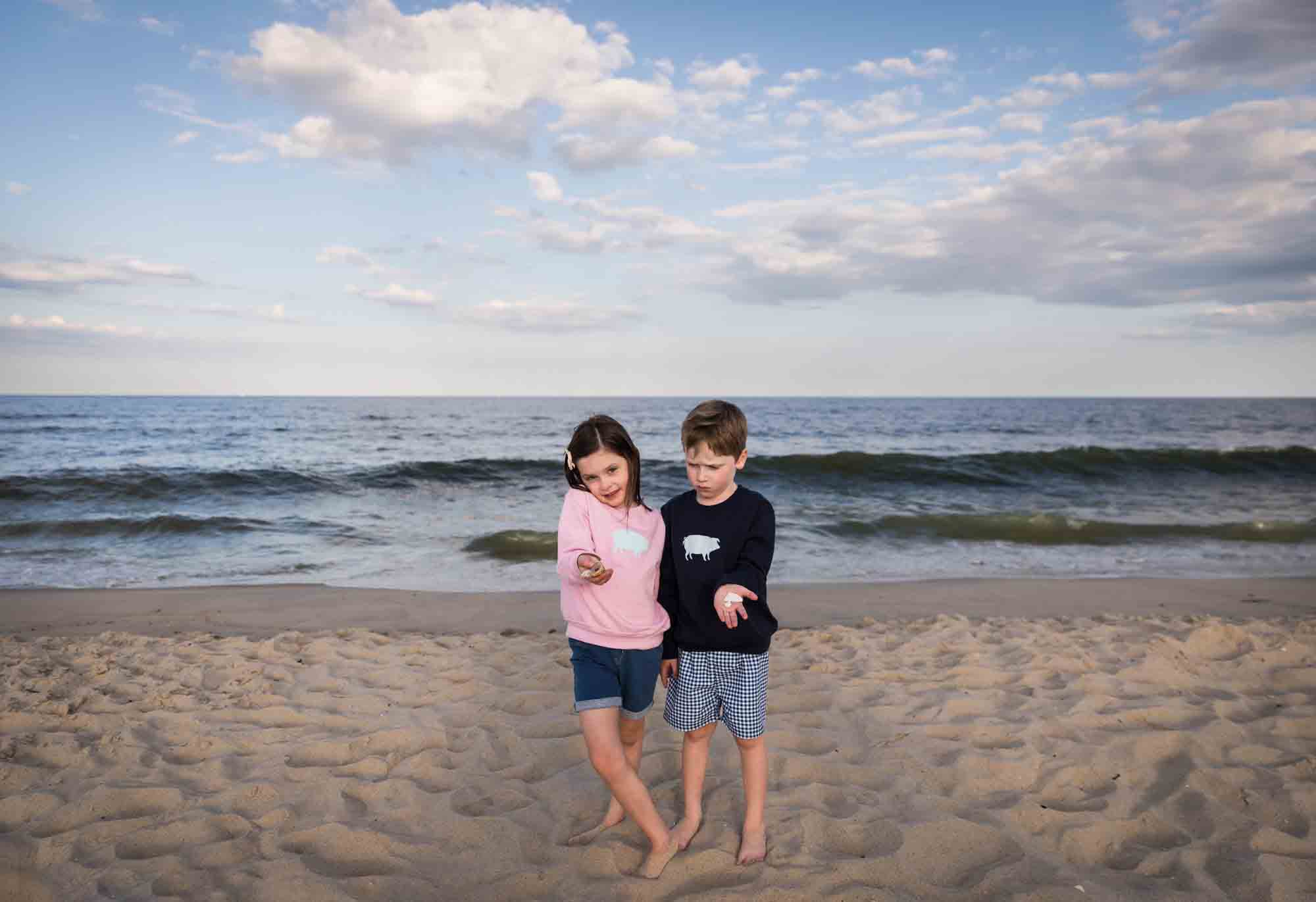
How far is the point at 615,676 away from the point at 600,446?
0.84m

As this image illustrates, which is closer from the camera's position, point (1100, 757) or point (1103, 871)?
point (1103, 871)

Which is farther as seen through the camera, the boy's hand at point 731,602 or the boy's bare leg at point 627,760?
the boy's bare leg at point 627,760

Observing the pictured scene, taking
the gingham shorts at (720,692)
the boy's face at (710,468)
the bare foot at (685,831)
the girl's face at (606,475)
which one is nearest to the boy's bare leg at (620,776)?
the bare foot at (685,831)

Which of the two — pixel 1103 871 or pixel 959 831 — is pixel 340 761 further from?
pixel 1103 871

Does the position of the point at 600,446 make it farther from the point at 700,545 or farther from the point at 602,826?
the point at 602,826

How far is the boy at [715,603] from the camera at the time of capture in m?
2.57

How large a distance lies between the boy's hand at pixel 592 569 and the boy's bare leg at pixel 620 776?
487 mm

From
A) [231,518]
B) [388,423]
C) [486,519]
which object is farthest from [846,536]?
[388,423]

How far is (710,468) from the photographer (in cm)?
258

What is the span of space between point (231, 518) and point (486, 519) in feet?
13.0

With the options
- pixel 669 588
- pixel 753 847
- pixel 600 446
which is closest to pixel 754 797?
pixel 753 847

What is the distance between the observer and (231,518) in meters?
11.8

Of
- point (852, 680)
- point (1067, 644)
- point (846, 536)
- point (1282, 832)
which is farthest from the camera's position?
point (846, 536)

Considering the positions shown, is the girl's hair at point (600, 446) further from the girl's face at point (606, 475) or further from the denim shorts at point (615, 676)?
the denim shorts at point (615, 676)
